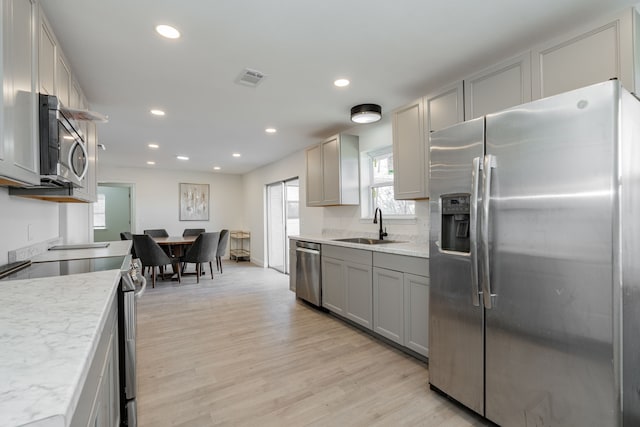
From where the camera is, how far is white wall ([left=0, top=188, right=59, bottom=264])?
5.98ft

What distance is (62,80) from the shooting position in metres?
2.02

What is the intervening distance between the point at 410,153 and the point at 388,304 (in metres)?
1.39

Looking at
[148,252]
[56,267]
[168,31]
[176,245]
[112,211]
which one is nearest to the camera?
[56,267]

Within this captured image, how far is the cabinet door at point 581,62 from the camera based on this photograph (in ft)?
5.55

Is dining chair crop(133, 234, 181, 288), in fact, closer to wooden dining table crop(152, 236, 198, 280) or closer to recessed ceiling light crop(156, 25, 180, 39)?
wooden dining table crop(152, 236, 198, 280)

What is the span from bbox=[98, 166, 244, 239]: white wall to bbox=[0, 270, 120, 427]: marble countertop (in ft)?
21.8

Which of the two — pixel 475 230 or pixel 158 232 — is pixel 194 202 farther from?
pixel 475 230

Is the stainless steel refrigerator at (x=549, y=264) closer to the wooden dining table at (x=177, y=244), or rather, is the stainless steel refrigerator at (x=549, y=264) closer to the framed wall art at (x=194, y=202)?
the wooden dining table at (x=177, y=244)

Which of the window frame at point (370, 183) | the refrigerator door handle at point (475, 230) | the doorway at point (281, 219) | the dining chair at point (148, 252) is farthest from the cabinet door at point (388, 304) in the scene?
the dining chair at point (148, 252)

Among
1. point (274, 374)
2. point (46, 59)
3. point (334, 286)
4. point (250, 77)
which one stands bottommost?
point (274, 374)

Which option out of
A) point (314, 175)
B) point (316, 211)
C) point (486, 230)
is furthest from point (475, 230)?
point (316, 211)

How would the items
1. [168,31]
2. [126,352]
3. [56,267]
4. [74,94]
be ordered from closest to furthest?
[126,352]
[56,267]
[168,31]
[74,94]

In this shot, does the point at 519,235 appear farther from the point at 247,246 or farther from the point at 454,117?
the point at 247,246

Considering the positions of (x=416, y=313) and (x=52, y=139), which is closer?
(x=52, y=139)
